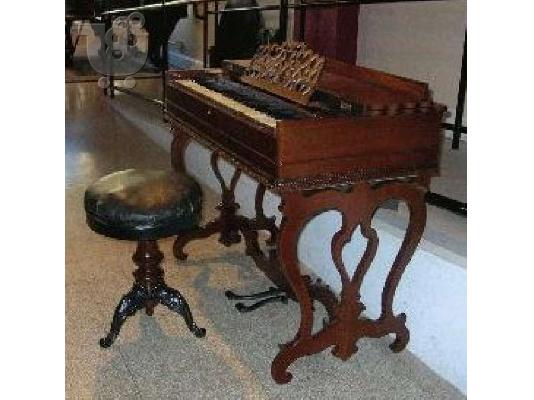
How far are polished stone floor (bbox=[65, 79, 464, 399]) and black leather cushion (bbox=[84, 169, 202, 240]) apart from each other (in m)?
0.44

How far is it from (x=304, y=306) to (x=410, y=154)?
597mm

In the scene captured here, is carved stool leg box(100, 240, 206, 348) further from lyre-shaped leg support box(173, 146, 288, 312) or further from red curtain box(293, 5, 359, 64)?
red curtain box(293, 5, 359, 64)

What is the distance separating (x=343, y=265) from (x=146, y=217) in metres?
0.68

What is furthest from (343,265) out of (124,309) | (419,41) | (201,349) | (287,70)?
(419,41)

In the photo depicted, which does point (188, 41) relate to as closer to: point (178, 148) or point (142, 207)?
point (178, 148)

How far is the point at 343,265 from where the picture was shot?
2.20 meters

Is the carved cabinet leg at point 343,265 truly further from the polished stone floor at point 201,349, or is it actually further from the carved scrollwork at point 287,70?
the carved scrollwork at point 287,70

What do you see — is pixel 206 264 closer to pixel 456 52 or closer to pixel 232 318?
pixel 232 318

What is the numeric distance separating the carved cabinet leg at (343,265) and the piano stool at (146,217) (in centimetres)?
42

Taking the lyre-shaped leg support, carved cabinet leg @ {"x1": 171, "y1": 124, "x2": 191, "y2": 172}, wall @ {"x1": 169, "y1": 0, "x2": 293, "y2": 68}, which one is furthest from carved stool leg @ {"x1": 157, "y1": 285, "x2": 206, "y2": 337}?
wall @ {"x1": 169, "y1": 0, "x2": 293, "y2": 68}

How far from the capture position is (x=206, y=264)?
308 centimetres

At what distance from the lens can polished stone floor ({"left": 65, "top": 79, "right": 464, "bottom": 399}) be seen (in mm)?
2105
